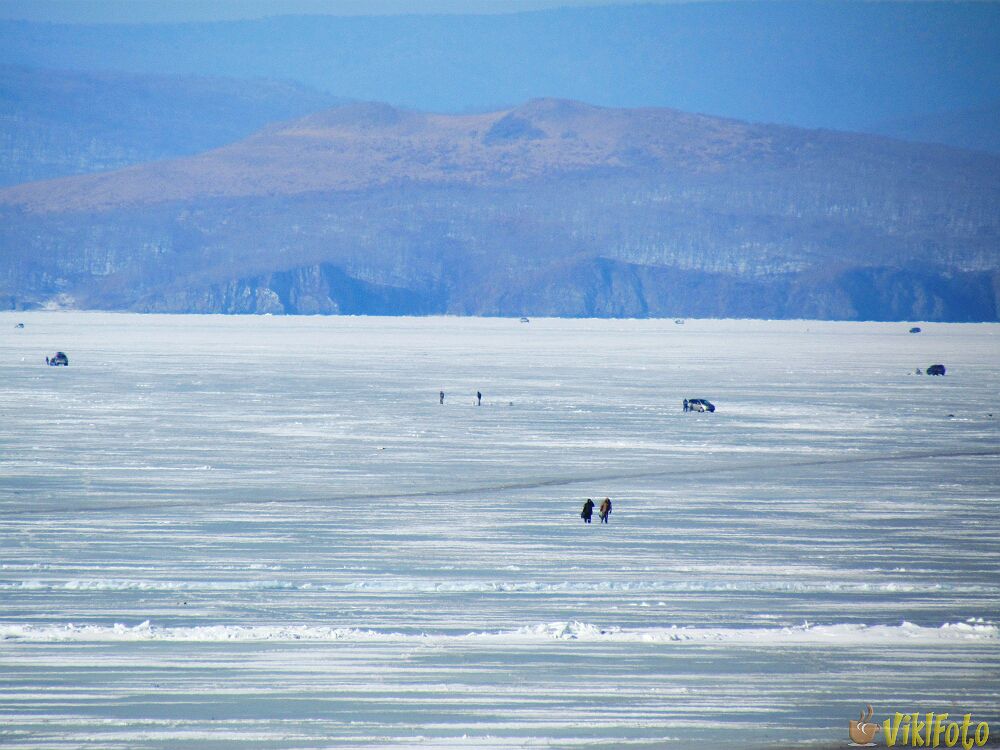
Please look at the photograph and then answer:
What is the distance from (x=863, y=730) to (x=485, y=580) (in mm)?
6713

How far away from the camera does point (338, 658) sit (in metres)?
14.0

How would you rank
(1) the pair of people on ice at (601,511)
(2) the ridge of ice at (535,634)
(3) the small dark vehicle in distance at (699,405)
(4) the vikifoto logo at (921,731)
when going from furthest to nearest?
(3) the small dark vehicle in distance at (699,405) < (1) the pair of people on ice at (601,511) < (2) the ridge of ice at (535,634) < (4) the vikifoto logo at (921,731)

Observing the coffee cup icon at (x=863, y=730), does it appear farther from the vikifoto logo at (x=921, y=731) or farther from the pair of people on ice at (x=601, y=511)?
the pair of people on ice at (x=601, y=511)

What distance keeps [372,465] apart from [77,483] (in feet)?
20.6

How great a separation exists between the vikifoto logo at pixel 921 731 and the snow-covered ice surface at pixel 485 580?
0.67 ft

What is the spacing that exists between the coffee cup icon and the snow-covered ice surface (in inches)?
4.3

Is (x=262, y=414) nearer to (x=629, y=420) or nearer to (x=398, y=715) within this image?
(x=629, y=420)

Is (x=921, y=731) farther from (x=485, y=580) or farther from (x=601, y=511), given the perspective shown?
(x=601, y=511)

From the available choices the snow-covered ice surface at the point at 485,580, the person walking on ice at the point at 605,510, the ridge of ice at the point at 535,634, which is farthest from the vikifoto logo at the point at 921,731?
the person walking on ice at the point at 605,510

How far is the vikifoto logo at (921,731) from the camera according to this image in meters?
11.7

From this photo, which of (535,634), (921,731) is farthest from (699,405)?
(921,731)

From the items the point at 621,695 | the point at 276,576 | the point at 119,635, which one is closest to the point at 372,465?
the point at 276,576

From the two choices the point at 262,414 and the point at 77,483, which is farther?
the point at 262,414

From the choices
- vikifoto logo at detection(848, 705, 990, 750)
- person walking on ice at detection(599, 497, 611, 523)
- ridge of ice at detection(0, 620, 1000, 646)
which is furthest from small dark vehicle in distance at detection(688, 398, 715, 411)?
vikifoto logo at detection(848, 705, 990, 750)
